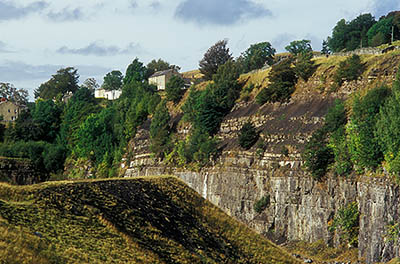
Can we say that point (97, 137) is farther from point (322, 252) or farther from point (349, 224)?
point (349, 224)

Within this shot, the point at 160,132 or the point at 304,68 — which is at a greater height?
the point at 304,68

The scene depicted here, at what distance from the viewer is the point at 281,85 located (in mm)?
60812

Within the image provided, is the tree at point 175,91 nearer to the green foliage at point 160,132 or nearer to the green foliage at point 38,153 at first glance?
the green foliage at point 160,132

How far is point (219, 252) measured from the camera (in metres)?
25.1

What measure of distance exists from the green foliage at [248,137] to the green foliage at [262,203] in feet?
23.2

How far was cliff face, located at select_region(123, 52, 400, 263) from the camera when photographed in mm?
41719

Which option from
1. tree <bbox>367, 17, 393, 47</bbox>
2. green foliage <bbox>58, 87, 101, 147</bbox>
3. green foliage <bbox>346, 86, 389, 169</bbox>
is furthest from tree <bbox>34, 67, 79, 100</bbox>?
green foliage <bbox>346, 86, 389, 169</bbox>

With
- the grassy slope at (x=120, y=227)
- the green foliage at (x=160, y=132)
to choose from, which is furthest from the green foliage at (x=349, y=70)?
the grassy slope at (x=120, y=227)

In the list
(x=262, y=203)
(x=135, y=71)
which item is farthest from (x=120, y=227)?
(x=135, y=71)

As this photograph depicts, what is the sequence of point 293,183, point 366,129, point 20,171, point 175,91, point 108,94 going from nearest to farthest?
point 366,129
point 293,183
point 175,91
point 20,171
point 108,94

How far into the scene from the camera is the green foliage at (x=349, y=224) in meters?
44.0

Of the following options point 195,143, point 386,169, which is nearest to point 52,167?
point 195,143

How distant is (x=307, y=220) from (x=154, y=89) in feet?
165

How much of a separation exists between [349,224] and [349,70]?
16403mm
